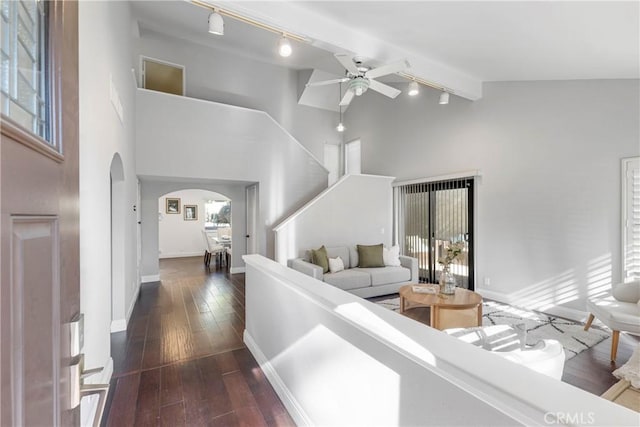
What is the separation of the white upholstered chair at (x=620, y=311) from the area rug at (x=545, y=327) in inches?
6.5

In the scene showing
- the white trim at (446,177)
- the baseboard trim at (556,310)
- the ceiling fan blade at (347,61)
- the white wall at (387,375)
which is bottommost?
the baseboard trim at (556,310)

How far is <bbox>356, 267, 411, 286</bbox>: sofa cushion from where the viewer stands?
4.70 m

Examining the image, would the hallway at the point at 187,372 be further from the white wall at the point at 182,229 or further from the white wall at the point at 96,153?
the white wall at the point at 182,229

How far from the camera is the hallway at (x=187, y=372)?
6.46ft

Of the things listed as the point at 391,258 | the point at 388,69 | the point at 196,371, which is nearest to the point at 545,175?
the point at 391,258

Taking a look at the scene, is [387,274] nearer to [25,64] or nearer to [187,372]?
[187,372]

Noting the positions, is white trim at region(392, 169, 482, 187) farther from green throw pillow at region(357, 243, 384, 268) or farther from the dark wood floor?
the dark wood floor

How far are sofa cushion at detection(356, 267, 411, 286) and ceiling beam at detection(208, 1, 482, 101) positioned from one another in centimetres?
297

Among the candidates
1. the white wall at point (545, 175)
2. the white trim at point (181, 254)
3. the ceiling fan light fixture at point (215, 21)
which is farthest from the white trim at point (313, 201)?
the white trim at point (181, 254)

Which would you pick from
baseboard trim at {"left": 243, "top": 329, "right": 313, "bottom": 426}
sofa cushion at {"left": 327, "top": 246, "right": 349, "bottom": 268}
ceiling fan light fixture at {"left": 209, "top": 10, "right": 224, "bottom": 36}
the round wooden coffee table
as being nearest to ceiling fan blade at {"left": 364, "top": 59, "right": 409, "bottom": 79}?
ceiling fan light fixture at {"left": 209, "top": 10, "right": 224, "bottom": 36}

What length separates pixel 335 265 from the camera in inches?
189

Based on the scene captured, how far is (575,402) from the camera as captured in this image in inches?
26.4

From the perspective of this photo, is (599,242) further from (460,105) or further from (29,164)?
(29,164)

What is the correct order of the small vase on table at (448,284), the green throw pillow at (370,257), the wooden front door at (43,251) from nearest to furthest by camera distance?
the wooden front door at (43,251) < the small vase on table at (448,284) < the green throw pillow at (370,257)
